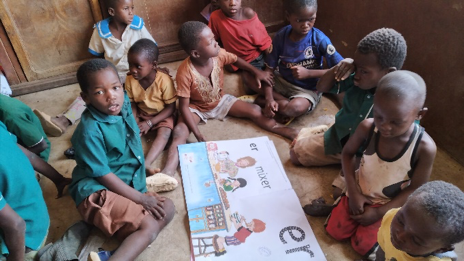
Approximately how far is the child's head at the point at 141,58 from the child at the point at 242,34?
0.62 m

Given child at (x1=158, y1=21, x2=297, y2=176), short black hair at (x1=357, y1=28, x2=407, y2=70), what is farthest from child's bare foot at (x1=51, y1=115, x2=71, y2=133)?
short black hair at (x1=357, y1=28, x2=407, y2=70)

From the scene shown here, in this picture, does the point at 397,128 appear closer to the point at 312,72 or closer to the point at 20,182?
the point at 312,72

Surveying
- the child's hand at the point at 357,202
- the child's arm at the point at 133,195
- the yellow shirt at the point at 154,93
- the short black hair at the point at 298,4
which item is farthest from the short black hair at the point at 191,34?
the child's hand at the point at 357,202

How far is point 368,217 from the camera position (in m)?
1.28

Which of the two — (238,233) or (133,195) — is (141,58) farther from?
(238,233)

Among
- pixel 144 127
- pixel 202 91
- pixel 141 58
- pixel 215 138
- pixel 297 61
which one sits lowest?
pixel 215 138

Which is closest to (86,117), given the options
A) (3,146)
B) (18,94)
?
(3,146)

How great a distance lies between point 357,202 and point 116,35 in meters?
1.77

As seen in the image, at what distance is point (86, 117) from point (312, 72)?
112 centimetres

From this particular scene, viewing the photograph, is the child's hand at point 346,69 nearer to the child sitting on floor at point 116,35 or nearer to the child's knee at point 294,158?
the child's knee at point 294,158

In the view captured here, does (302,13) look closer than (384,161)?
No

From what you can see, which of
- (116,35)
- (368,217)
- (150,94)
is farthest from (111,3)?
(368,217)

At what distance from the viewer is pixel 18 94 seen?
2.34m

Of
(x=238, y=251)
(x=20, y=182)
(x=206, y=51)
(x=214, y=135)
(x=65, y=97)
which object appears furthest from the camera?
(x=65, y=97)
